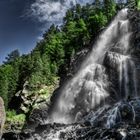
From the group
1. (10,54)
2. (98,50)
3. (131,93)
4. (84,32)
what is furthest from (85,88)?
(10,54)

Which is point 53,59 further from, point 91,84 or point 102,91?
point 102,91

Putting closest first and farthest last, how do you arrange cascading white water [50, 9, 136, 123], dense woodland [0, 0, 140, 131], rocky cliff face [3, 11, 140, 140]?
rocky cliff face [3, 11, 140, 140] → cascading white water [50, 9, 136, 123] → dense woodland [0, 0, 140, 131]

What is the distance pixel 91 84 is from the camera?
62.1 m

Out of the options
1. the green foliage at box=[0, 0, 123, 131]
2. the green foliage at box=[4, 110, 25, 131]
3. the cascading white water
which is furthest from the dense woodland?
the cascading white water

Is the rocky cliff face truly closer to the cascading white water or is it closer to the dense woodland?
the cascading white water

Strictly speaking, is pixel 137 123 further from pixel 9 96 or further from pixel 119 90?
pixel 9 96

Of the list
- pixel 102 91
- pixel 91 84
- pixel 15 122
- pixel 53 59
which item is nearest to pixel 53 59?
pixel 53 59

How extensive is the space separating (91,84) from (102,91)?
2892mm

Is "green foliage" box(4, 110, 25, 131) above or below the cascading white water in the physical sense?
below

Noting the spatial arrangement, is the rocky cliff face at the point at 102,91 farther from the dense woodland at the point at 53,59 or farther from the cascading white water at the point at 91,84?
the dense woodland at the point at 53,59

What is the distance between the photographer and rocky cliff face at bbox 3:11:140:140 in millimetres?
44938

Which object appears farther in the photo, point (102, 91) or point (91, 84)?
point (91, 84)

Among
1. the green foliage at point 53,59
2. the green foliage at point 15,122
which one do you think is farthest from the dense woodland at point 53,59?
the green foliage at point 15,122

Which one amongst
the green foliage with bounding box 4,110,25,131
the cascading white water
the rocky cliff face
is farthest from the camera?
the green foliage with bounding box 4,110,25,131
